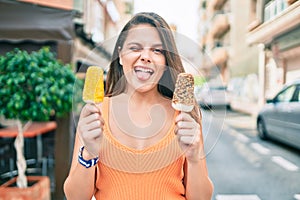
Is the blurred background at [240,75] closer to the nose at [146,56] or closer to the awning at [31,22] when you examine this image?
the nose at [146,56]

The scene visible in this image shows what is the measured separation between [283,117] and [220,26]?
1.91 feet

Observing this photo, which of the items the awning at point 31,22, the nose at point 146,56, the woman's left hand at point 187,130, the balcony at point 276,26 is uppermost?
the awning at point 31,22

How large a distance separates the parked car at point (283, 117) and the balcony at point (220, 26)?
17.4 inches

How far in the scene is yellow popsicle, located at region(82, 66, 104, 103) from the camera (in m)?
0.74

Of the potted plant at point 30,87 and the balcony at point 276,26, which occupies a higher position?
the balcony at point 276,26

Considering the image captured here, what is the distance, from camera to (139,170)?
868mm

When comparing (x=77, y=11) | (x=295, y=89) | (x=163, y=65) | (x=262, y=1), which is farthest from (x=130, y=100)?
(x=77, y=11)

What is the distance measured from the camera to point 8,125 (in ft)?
10.4

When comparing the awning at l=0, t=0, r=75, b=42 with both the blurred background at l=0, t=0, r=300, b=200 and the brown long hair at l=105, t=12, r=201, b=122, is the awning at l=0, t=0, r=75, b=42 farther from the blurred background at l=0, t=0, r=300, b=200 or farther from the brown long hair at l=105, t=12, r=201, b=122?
the brown long hair at l=105, t=12, r=201, b=122

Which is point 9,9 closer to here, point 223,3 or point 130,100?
point 223,3

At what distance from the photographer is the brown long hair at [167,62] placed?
2.77 feet

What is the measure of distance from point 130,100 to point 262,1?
82cm

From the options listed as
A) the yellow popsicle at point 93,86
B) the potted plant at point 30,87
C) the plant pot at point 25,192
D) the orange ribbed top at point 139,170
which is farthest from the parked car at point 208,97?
the plant pot at point 25,192

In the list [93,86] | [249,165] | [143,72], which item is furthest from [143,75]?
[249,165]
